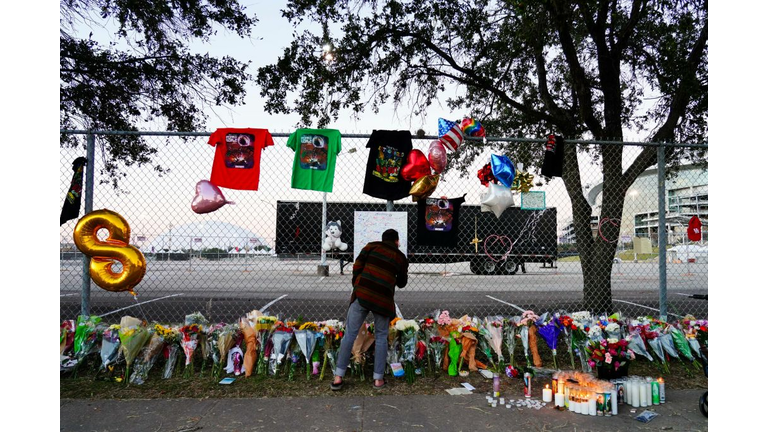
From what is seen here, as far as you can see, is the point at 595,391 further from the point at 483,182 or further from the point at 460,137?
the point at 460,137

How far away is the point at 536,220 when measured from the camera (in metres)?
17.9

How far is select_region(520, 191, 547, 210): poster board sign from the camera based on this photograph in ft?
15.6

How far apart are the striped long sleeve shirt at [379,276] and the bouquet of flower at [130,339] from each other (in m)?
2.19

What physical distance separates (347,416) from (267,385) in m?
1.06

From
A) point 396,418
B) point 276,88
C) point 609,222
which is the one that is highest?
point 276,88

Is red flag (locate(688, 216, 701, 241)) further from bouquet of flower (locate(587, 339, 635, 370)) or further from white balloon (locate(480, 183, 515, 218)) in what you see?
white balloon (locate(480, 183, 515, 218))

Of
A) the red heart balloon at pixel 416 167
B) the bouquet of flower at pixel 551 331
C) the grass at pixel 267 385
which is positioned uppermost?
the red heart balloon at pixel 416 167

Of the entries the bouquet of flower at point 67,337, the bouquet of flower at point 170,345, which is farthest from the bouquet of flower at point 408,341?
the bouquet of flower at point 67,337

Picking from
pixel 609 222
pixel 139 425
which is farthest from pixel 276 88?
pixel 609 222

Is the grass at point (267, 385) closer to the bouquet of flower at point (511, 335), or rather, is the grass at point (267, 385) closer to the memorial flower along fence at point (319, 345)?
the memorial flower along fence at point (319, 345)

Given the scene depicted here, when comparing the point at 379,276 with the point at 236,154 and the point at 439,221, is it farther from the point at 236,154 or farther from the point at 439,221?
the point at 236,154

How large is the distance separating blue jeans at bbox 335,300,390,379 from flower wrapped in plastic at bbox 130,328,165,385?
186cm

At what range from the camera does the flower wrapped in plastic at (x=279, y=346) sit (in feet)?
13.4

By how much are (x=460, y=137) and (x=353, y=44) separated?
3037 millimetres
